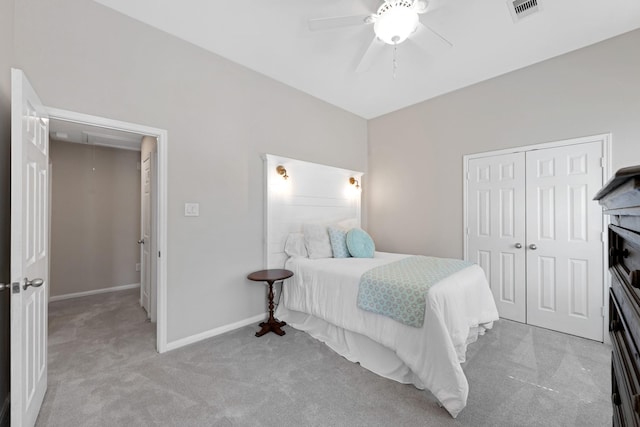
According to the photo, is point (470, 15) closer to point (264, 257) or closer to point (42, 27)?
point (264, 257)

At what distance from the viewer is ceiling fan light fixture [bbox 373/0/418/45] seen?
193 cm

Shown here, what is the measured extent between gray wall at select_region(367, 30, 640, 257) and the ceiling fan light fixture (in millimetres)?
2073

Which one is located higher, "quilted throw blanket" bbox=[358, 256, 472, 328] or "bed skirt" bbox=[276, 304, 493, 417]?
"quilted throw blanket" bbox=[358, 256, 472, 328]

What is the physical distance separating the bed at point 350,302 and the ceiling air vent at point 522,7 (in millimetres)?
2271

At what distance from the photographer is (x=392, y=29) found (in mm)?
2035

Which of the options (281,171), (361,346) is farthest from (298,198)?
(361,346)

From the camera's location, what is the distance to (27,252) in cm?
153

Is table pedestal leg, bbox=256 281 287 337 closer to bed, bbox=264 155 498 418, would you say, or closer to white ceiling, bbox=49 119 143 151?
bed, bbox=264 155 498 418

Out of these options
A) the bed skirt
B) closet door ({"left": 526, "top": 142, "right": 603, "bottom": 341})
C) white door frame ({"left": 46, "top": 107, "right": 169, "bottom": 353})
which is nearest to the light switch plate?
white door frame ({"left": 46, "top": 107, "right": 169, "bottom": 353})

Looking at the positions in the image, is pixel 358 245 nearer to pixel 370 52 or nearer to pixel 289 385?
pixel 289 385

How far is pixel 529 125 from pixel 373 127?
7.44ft

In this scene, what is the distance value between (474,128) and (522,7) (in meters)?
1.53

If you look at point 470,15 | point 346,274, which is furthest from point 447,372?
point 470,15

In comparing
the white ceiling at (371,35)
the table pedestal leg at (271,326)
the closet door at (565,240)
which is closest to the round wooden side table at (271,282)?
the table pedestal leg at (271,326)
